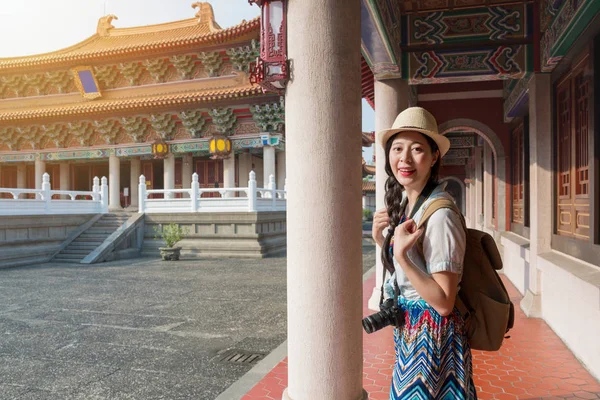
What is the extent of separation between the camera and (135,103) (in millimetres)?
18469

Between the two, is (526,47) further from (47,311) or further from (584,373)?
(47,311)

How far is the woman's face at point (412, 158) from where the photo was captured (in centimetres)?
176

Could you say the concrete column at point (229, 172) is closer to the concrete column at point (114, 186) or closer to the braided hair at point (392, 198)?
the concrete column at point (114, 186)

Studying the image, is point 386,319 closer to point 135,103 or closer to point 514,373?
point 514,373

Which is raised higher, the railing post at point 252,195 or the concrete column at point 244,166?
the concrete column at point 244,166

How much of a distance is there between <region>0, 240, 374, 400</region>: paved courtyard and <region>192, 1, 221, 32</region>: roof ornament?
523 inches

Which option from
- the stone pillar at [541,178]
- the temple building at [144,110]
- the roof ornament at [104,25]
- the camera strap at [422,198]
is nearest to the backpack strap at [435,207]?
the camera strap at [422,198]

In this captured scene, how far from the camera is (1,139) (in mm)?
21734

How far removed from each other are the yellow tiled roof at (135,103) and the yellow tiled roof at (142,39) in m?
1.84

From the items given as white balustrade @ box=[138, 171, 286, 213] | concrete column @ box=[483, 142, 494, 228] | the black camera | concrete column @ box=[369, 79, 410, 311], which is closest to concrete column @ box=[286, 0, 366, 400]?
the black camera

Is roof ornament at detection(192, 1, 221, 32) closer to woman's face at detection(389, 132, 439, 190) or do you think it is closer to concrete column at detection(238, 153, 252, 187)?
concrete column at detection(238, 153, 252, 187)

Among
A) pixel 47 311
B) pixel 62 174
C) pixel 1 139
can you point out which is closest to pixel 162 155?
pixel 62 174

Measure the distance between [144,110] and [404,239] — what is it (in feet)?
62.1

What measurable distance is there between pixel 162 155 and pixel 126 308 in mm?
13570
